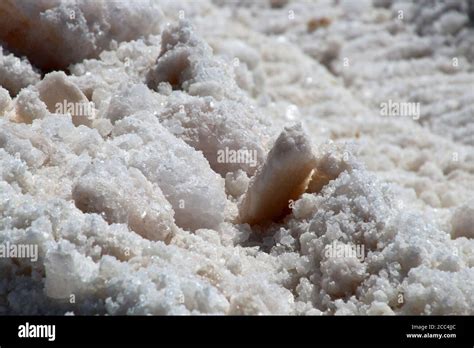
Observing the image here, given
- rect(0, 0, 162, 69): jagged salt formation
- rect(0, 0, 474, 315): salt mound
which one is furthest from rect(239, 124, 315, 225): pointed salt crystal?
rect(0, 0, 162, 69): jagged salt formation

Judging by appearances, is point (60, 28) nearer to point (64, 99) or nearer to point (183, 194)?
point (64, 99)

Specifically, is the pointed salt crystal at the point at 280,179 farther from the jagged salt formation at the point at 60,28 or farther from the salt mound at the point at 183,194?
the jagged salt formation at the point at 60,28

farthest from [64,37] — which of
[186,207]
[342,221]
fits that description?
[342,221]

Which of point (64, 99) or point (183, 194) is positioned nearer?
point (183, 194)

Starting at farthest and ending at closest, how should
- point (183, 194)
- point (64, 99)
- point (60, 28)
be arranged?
point (60, 28)
point (64, 99)
point (183, 194)

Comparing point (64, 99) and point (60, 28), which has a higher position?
point (60, 28)

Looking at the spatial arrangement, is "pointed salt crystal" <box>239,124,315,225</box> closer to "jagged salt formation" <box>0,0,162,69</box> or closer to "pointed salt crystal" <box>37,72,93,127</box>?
"pointed salt crystal" <box>37,72,93,127</box>

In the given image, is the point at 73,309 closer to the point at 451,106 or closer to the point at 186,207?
the point at 186,207

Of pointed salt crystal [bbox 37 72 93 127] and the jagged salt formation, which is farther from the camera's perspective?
the jagged salt formation

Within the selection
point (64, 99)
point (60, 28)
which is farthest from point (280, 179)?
point (60, 28)
